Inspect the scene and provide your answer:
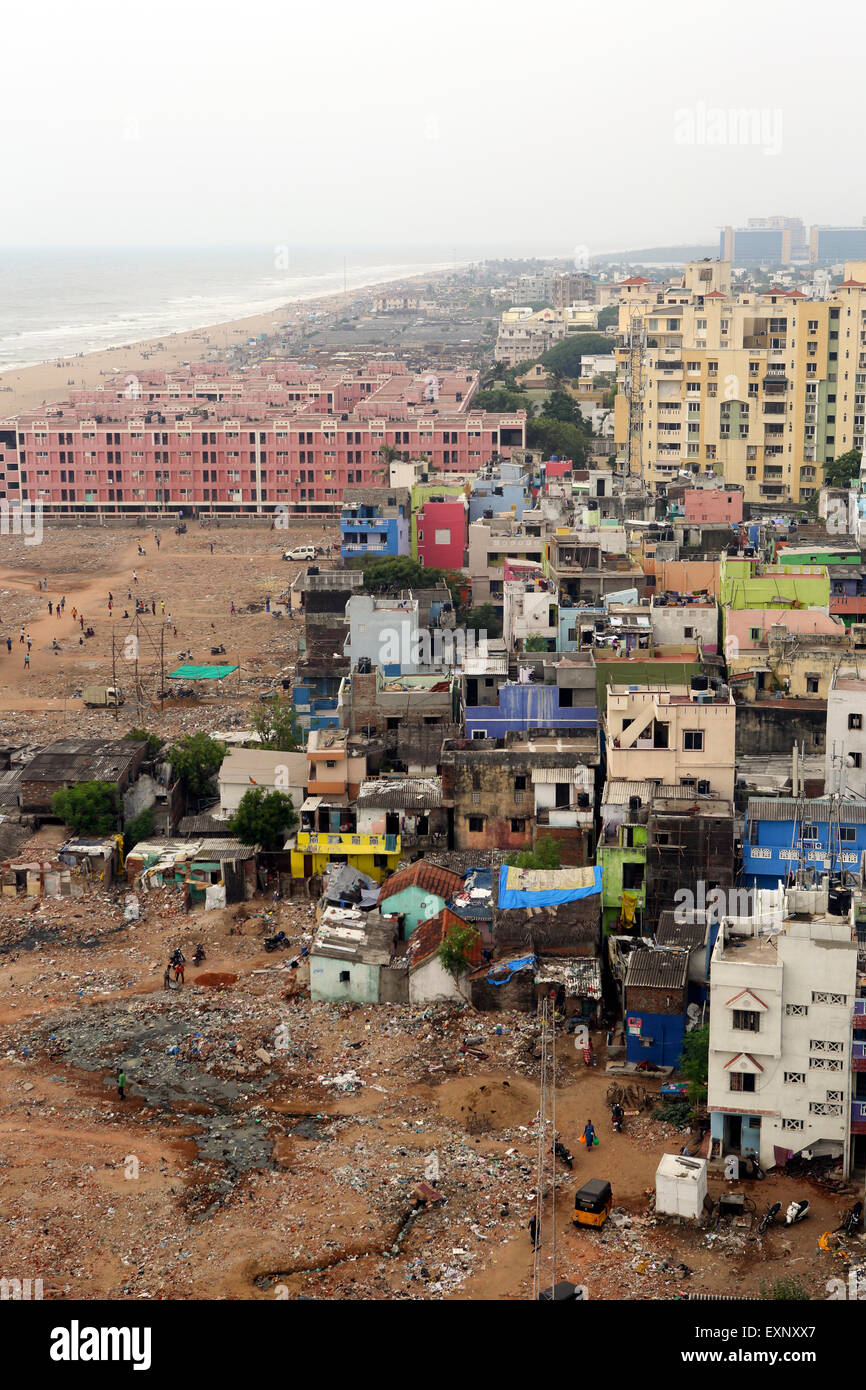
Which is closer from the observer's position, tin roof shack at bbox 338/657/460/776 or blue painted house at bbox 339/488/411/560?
tin roof shack at bbox 338/657/460/776

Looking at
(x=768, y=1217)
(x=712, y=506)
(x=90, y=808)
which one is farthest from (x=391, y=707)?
(x=712, y=506)

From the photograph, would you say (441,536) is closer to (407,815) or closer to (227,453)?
(407,815)

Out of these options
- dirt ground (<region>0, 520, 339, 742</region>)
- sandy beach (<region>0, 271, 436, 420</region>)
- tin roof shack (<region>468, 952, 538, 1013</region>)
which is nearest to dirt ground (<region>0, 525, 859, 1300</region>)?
tin roof shack (<region>468, 952, 538, 1013</region>)

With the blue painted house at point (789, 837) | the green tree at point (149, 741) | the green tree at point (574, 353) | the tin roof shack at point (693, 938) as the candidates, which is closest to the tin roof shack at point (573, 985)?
the tin roof shack at point (693, 938)

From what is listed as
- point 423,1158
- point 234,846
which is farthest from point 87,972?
point 423,1158

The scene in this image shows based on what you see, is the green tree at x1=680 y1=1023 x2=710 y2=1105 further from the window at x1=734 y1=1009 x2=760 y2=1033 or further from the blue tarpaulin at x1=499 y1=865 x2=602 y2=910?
the blue tarpaulin at x1=499 y1=865 x2=602 y2=910
